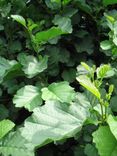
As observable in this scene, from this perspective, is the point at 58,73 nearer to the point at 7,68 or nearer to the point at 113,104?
the point at 7,68

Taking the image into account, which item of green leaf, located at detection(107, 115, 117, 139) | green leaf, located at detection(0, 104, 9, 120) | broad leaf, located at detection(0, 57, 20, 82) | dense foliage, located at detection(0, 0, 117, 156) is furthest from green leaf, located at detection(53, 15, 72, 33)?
green leaf, located at detection(107, 115, 117, 139)

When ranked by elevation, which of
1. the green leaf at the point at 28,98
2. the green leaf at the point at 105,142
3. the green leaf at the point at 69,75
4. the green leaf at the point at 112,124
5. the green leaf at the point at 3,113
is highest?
the green leaf at the point at 112,124

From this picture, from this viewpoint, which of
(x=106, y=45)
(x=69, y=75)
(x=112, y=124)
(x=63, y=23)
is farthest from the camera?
(x=69, y=75)

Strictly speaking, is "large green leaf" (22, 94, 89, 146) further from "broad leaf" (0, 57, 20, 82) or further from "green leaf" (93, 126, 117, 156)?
"broad leaf" (0, 57, 20, 82)

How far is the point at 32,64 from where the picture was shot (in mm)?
1946

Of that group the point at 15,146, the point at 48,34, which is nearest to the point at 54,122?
the point at 15,146

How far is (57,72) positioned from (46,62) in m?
0.19

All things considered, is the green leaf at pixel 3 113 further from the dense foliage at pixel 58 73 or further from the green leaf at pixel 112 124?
the green leaf at pixel 112 124

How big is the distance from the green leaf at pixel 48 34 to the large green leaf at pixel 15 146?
501mm

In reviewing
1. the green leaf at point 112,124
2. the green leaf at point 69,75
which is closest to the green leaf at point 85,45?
the green leaf at point 69,75

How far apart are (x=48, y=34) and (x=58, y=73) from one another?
1.11ft

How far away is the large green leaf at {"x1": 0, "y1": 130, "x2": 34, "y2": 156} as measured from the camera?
1599 millimetres

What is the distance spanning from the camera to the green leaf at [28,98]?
5.70ft

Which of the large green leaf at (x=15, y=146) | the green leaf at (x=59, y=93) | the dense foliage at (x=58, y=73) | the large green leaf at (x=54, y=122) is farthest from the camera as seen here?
the green leaf at (x=59, y=93)
